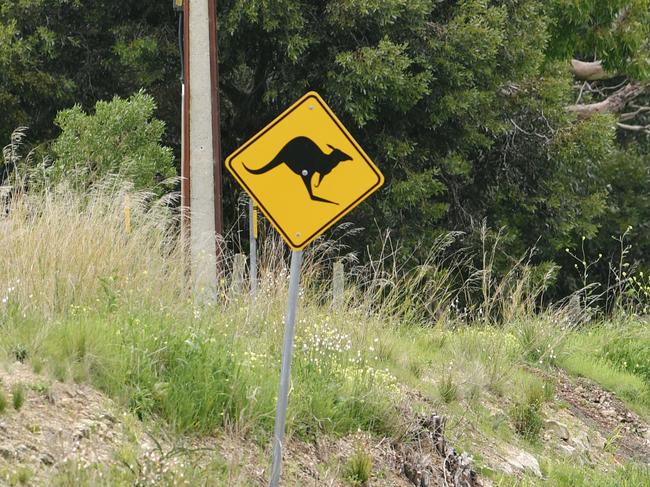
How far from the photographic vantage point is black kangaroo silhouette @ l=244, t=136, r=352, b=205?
6.46m

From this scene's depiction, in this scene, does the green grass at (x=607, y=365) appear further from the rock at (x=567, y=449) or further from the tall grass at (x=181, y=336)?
→ the rock at (x=567, y=449)

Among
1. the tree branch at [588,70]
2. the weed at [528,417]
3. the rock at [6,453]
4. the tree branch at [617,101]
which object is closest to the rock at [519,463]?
Answer: the weed at [528,417]

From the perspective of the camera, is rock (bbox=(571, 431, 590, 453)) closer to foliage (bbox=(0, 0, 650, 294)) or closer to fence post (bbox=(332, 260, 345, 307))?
fence post (bbox=(332, 260, 345, 307))

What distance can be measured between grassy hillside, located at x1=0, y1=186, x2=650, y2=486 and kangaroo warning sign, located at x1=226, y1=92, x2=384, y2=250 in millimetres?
1214

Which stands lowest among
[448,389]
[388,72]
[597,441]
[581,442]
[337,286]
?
[597,441]

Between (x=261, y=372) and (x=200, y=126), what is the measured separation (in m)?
3.97

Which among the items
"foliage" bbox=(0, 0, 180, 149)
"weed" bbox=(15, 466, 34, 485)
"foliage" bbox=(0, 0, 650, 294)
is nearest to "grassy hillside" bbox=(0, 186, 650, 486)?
"weed" bbox=(15, 466, 34, 485)

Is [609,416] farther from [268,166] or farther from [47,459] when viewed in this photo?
[47,459]

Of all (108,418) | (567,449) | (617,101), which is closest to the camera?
(108,418)

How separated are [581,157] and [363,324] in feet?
50.4

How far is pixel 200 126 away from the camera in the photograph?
36.5 feet

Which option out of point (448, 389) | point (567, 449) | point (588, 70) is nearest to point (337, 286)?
point (448, 389)

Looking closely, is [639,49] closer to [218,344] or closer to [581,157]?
[581,157]

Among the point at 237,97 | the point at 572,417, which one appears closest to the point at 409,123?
the point at 237,97
